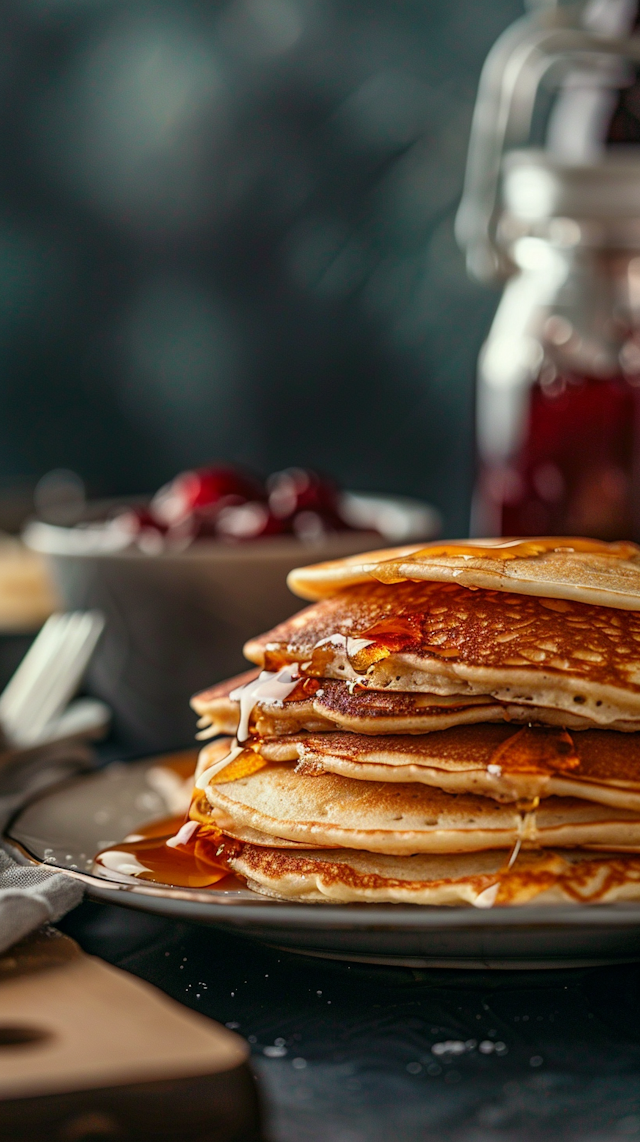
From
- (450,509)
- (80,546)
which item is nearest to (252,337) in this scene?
(450,509)

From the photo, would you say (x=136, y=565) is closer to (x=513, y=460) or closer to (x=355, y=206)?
(x=513, y=460)

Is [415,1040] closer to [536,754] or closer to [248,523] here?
[536,754]

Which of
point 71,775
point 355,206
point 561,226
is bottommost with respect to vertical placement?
point 71,775

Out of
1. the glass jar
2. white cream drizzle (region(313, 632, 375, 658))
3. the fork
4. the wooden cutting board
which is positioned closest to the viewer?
the wooden cutting board

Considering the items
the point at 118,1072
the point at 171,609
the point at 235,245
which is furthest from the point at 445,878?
the point at 235,245

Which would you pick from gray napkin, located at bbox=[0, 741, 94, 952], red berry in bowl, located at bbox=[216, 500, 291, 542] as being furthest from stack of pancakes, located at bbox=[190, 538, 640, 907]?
red berry in bowl, located at bbox=[216, 500, 291, 542]

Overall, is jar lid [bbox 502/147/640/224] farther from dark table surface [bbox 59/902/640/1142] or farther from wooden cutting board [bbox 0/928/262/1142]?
wooden cutting board [bbox 0/928/262/1142]

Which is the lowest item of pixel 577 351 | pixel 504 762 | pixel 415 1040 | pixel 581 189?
pixel 415 1040
